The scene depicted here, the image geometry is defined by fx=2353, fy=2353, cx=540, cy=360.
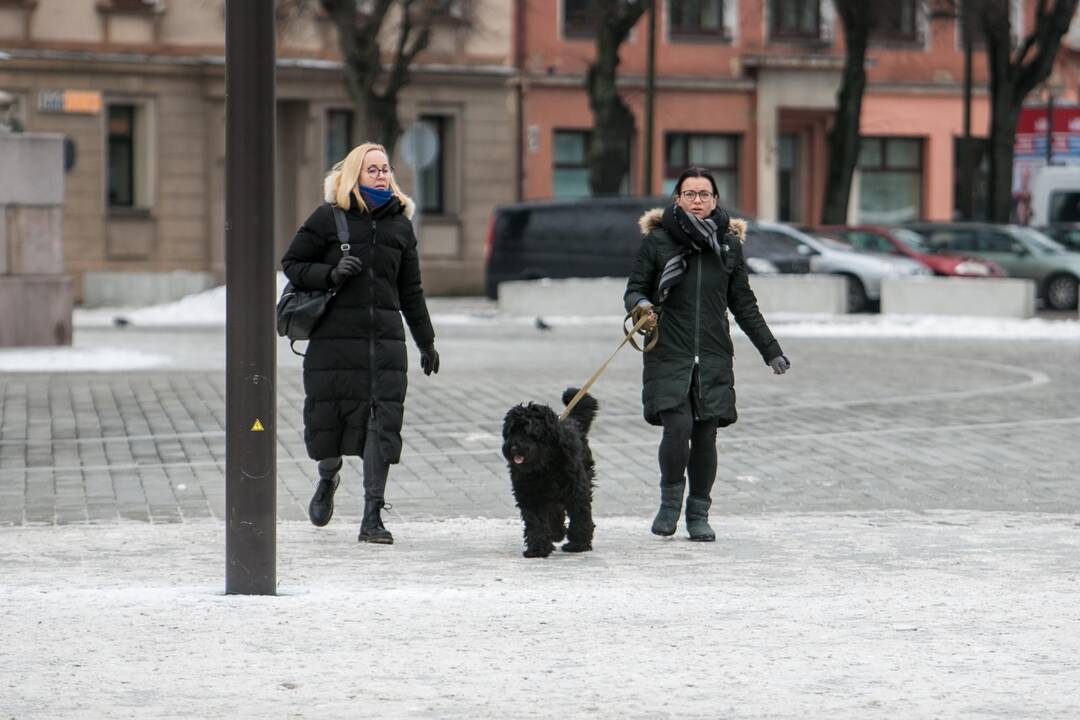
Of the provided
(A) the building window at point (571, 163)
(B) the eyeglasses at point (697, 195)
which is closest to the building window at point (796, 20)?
(A) the building window at point (571, 163)

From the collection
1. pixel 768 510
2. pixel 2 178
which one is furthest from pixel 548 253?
pixel 768 510

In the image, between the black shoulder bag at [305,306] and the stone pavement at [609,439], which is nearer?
the black shoulder bag at [305,306]

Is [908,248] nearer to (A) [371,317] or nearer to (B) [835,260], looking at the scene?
(B) [835,260]

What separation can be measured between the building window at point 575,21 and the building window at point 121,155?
9765 millimetres

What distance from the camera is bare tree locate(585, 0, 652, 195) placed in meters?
39.1

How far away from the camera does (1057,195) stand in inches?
1708

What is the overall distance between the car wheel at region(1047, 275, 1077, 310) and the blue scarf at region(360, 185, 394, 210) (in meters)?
27.9

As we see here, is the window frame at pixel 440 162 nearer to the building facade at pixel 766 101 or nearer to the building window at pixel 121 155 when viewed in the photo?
the building facade at pixel 766 101

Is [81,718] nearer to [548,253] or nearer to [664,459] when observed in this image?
[664,459]

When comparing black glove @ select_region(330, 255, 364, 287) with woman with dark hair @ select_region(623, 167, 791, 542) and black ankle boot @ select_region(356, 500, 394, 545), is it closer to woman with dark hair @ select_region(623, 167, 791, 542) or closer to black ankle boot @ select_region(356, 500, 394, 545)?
black ankle boot @ select_region(356, 500, 394, 545)

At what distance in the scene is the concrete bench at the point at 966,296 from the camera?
31.1 metres

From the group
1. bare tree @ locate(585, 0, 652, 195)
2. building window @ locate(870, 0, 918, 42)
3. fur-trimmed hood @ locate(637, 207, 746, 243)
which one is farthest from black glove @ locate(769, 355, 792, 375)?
building window @ locate(870, 0, 918, 42)

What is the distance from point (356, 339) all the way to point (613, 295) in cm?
2294

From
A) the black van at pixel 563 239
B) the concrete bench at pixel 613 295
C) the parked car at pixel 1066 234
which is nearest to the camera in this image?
the concrete bench at pixel 613 295
